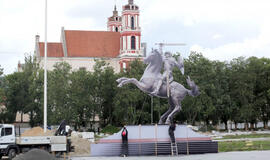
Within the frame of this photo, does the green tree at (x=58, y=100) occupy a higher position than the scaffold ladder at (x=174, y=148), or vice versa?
the green tree at (x=58, y=100)

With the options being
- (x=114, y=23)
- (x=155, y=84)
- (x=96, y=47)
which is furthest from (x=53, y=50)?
(x=155, y=84)

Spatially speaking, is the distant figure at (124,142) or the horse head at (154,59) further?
the horse head at (154,59)

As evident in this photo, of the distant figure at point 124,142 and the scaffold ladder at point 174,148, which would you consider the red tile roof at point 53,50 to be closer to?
the distant figure at point 124,142

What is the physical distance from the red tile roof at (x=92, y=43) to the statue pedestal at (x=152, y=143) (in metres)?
63.1

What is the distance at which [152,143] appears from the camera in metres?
23.7

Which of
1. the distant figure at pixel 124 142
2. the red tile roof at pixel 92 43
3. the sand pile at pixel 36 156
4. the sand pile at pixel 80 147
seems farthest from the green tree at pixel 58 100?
the sand pile at pixel 36 156

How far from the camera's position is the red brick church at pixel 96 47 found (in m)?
85.1

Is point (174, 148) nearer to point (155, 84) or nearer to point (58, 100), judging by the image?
point (155, 84)

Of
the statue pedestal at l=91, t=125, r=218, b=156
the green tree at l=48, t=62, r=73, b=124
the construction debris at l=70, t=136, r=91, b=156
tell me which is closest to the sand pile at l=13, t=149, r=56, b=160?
the statue pedestal at l=91, t=125, r=218, b=156

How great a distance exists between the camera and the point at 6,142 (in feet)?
77.3

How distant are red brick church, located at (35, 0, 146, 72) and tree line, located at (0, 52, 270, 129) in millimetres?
21918

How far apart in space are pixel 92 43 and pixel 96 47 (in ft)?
4.43

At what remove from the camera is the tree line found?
5512 centimetres

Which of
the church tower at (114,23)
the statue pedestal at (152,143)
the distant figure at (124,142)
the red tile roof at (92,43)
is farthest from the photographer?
the church tower at (114,23)
